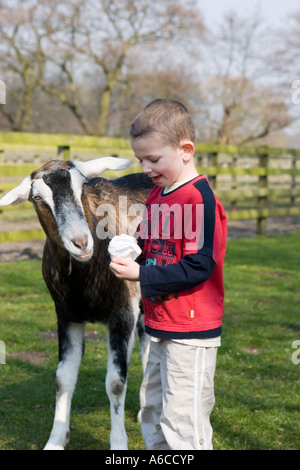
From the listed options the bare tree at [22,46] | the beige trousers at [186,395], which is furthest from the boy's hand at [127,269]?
the bare tree at [22,46]

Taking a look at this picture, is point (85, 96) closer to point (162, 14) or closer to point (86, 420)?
point (162, 14)

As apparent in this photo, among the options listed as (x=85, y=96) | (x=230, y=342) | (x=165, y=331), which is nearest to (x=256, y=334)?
(x=230, y=342)

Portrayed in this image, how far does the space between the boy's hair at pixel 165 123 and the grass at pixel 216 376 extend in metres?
1.92

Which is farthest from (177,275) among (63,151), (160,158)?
(63,151)

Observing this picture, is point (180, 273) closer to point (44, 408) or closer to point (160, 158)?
point (160, 158)

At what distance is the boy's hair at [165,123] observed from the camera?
220cm

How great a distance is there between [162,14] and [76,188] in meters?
21.0

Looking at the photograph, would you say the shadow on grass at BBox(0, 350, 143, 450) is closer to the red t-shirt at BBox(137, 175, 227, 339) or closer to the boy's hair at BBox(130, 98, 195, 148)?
the red t-shirt at BBox(137, 175, 227, 339)

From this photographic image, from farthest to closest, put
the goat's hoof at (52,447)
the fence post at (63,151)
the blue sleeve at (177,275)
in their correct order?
1. the fence post at (63,151)
2. the goat's hoof at (52,447)
3. the blue sleeve at (177,275)

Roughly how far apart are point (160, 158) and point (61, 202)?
0.79 metres

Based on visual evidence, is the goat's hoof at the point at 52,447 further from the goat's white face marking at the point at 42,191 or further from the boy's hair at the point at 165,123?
the boy's hair at the point at 165,123

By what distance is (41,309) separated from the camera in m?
6.14

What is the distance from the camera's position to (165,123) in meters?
2.20

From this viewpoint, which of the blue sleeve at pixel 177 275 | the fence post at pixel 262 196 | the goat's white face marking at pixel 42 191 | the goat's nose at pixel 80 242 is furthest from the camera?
the fence post at pixel 262 196
